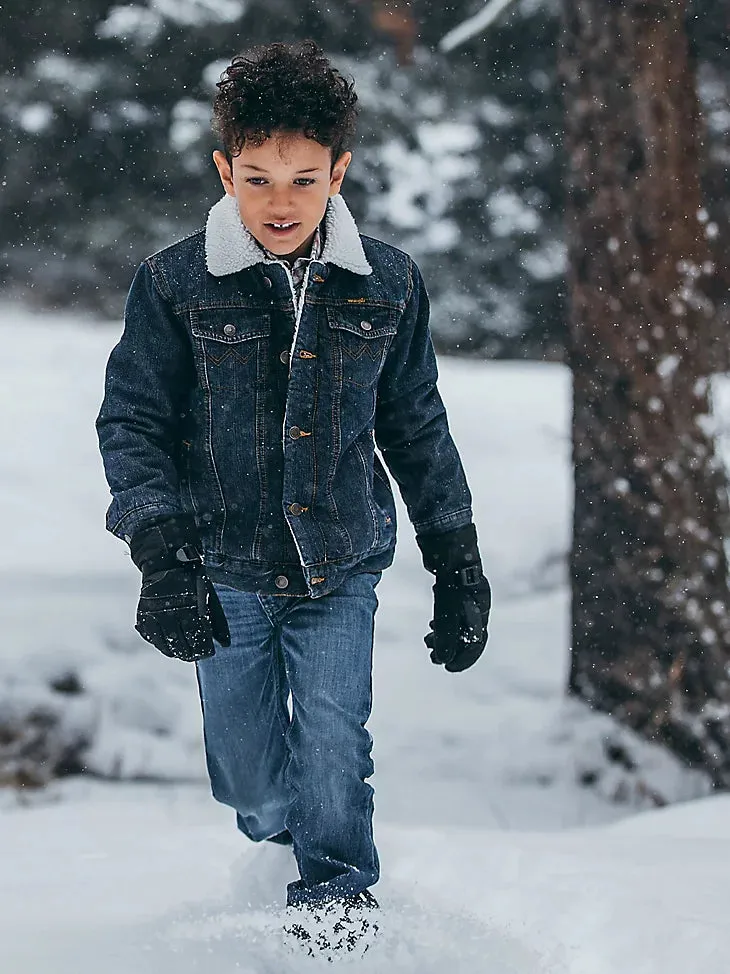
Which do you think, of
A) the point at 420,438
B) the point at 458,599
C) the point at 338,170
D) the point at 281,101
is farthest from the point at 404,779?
the point at 281,101

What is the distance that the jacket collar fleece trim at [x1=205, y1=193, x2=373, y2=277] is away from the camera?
2.52m

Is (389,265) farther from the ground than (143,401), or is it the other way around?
(389,265)

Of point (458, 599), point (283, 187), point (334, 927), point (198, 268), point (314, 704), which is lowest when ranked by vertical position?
point (334, 927)

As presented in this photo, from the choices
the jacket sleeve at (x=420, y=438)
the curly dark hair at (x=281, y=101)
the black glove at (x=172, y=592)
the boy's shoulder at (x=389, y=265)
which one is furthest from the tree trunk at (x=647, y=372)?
the black glove at (x=172, y=592)

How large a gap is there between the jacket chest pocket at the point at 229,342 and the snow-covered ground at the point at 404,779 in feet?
3.92

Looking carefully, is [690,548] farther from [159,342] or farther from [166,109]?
[166,109]

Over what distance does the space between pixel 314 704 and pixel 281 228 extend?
3.18 ft

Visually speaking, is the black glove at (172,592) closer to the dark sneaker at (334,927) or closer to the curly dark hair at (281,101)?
the dark sneaker at (334,927)

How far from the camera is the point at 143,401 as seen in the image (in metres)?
2.51

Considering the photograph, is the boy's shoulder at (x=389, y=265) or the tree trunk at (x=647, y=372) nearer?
the boy's shoulder at (x=389, y=265)

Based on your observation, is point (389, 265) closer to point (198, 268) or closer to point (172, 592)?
point (198, 268)

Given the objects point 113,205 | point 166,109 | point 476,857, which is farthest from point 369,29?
point 476,857

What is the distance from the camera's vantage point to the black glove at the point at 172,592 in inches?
94.8

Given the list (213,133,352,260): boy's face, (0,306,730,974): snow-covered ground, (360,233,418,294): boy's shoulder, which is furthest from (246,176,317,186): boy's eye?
(0,306,730,974): snow-covered ground
